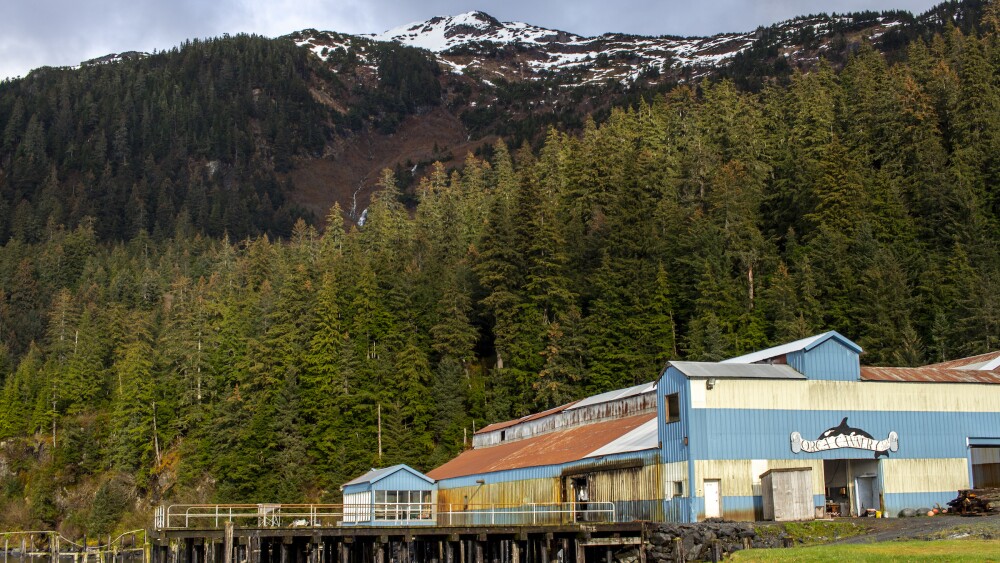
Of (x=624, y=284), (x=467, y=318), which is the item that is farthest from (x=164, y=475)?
(x=624, y=284)

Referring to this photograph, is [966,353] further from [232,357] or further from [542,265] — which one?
[232,357]

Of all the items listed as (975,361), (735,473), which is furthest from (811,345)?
(975,361)

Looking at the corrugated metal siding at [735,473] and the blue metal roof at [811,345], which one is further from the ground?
the blue metal roof at [811,345]

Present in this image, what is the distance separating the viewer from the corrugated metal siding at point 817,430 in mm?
43688

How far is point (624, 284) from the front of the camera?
3531 inches

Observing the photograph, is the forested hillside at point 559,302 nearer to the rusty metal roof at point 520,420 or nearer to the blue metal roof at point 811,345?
the rusty metal roof at point 520,420

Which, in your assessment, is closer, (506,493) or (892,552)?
(892,552)

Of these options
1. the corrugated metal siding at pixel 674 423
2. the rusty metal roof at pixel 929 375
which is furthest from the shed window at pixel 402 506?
the rusty metal roof at pixel 929 375

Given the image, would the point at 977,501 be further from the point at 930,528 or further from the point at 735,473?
the point at 735,473

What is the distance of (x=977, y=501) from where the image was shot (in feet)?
137

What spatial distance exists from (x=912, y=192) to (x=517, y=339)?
123ft

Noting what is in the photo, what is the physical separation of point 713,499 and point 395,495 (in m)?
23.1

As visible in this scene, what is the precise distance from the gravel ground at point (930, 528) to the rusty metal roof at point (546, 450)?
15284 mm

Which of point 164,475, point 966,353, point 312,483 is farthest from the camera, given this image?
point 164,475
